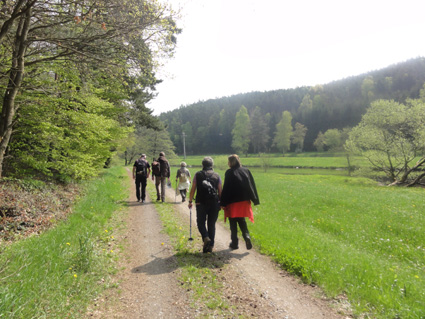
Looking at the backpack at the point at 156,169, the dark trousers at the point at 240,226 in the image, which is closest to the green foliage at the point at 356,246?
the dark trousers at the point at 240,226

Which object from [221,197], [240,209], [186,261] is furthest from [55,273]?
[240,209]

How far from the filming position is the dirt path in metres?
3.36

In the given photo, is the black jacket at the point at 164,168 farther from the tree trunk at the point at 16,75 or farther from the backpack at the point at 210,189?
the backpack at the point at 210,189

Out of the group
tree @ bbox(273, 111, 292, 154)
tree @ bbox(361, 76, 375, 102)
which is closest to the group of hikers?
tree @ bbox(273, 111, 292, 154)

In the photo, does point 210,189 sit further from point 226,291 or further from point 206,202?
point 226,291

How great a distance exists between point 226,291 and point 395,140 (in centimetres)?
3147

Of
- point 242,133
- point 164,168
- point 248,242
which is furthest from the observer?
point 242,133

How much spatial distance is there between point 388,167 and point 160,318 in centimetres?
3352

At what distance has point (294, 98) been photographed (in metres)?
117

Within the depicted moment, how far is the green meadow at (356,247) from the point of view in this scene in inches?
147

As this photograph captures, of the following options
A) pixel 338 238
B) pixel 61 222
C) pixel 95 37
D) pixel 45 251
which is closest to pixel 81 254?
pixel 45 251

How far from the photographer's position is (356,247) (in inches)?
288

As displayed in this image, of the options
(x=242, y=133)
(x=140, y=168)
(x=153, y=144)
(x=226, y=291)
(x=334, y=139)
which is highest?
(x=242, y=133)

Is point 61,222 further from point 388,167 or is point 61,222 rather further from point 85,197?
point 388,167
